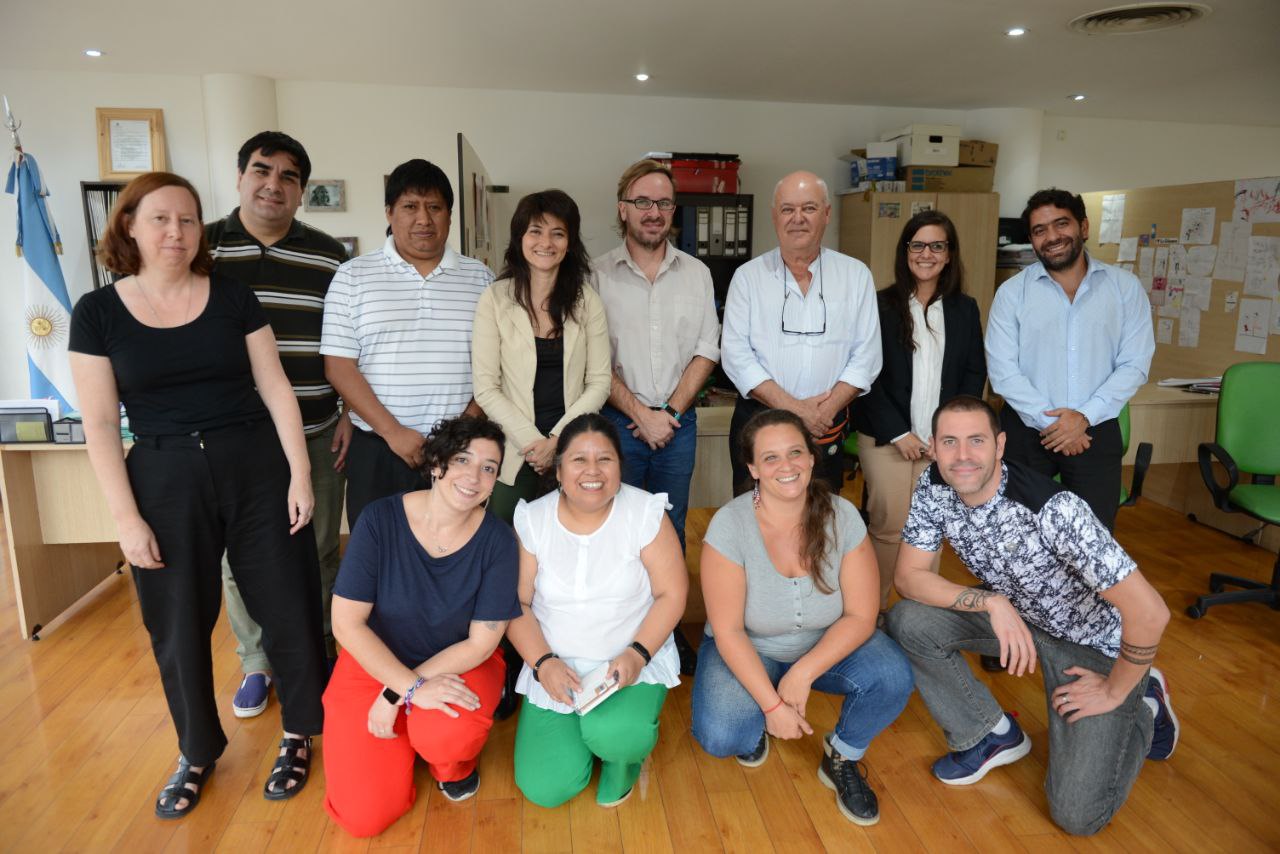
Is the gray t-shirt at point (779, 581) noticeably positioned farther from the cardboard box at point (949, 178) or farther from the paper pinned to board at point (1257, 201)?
the cardboard box at point (949, 178)

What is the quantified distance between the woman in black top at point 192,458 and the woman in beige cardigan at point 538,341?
0.59 meters

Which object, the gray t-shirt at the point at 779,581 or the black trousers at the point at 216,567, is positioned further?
the gray t-shirt at the point at 779,581

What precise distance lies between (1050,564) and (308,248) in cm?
231

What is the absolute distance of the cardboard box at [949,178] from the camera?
607 centimetres

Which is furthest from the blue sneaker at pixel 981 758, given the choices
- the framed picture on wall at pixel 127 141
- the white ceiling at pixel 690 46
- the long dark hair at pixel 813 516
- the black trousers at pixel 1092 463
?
the framed picture on wall at pixel 127 141

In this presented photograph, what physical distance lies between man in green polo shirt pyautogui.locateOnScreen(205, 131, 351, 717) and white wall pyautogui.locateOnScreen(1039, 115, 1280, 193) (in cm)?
666

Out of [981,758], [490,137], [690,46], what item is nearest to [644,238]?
[981,758]

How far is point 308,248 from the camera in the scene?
244 centimetres

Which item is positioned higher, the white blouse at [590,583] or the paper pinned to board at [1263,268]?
the paper pinned to board at [1263,268]

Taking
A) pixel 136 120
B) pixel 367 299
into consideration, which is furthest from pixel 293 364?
pixel 136 120

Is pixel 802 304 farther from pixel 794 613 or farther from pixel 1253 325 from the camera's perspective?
pixel 1253 325

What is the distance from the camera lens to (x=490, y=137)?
5926mm

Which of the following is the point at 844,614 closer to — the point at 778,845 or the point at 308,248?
the point at 778,845

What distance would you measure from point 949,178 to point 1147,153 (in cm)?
257
